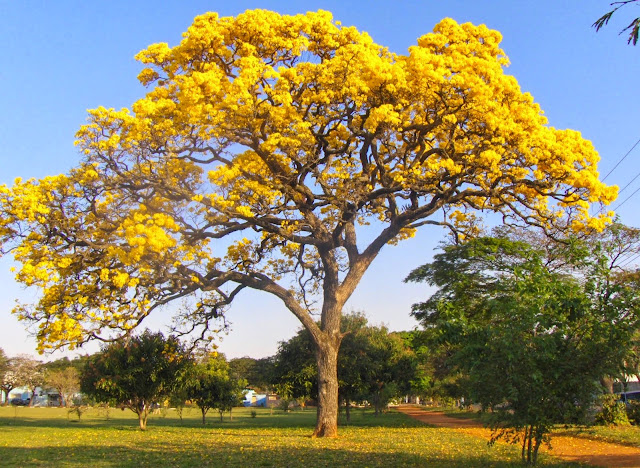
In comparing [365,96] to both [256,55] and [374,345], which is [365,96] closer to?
[256,55]

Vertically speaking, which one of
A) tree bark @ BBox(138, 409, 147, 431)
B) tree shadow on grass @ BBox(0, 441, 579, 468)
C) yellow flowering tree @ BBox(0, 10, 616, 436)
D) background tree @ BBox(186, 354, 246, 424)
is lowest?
tree bark @ BBox(138, 409, 147, 431)

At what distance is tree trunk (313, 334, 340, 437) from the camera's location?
18.7 m

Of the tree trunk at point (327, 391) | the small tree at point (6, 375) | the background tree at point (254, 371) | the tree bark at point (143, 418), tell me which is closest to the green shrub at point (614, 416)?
the tree trunk at point (327, 391)

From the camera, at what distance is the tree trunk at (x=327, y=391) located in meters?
18.7

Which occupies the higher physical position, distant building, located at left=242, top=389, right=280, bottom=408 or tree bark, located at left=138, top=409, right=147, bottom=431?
tree bark, located at left=138, top=409, right=147, bottom=431

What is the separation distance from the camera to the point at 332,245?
19.8 metres

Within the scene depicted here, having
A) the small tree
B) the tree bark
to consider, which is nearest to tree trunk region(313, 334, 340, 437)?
the tree bark

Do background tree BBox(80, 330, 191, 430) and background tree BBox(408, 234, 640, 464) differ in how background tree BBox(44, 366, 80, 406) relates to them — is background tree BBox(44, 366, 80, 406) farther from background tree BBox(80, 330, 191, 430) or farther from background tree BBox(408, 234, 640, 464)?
background tree BBox(408, 234, 640, 464)

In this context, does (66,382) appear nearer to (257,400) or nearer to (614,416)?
(257,400)

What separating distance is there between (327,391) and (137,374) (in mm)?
14772

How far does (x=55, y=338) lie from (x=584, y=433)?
17.8 metres

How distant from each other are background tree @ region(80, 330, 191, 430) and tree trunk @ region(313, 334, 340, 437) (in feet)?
39.2

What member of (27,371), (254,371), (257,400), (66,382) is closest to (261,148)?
(254,371)

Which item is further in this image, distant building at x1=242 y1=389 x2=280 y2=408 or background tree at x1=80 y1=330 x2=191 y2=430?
distant building at x1=242 y1=389 x2=280 y2=408
